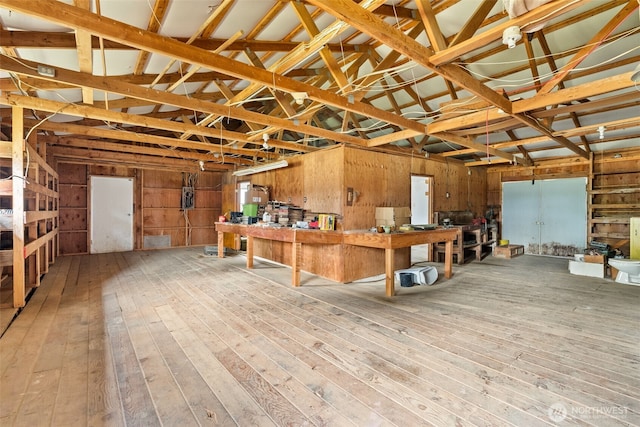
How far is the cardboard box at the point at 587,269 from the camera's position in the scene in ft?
16.9

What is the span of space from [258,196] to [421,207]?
425 centimetres

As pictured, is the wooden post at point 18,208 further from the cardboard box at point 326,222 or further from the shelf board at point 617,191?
the shelf board at point 617,191

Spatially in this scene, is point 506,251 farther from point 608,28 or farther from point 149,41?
point 149,41

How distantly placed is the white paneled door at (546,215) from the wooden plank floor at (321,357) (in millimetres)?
3542

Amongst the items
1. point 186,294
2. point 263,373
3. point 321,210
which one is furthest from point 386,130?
point 263,373

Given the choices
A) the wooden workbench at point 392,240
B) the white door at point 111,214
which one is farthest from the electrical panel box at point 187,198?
the wooden workbench at point 392,240

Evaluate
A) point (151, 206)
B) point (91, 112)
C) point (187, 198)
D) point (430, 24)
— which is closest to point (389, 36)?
point (430, 24)

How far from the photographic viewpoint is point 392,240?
404 cm

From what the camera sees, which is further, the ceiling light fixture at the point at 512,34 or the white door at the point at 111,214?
the white door at the point at 111,214

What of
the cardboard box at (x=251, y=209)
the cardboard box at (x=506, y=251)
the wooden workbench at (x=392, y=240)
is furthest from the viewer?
the cardboard box at (x=506, y=251)

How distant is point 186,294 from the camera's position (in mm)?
4090

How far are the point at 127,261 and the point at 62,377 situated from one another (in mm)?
5240

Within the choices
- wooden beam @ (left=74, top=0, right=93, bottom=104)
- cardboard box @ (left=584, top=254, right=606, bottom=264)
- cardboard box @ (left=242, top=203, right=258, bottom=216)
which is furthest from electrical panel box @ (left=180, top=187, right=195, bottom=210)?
cardboard box @ (left=584, top=254, right=606, bottom=264)

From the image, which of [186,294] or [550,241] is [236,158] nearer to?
[186,294]
